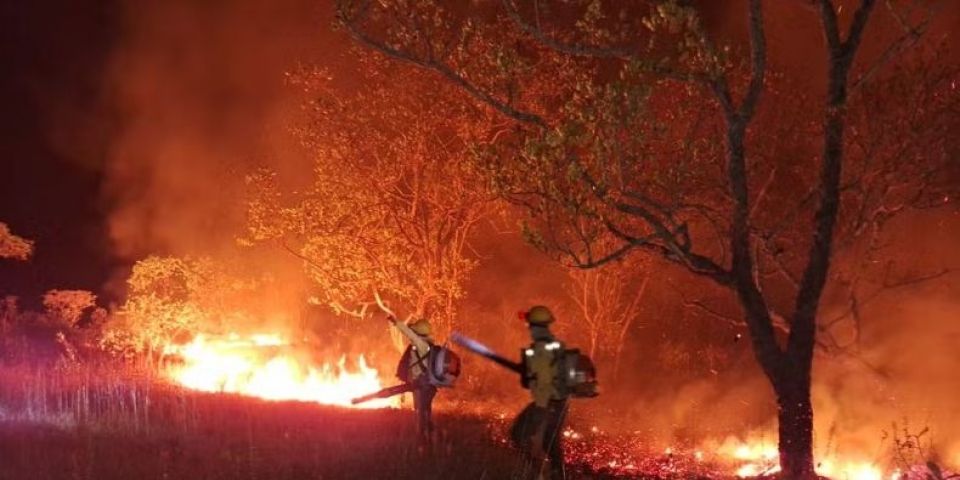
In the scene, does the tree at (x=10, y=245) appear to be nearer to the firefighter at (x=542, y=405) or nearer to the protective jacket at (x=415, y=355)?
the protective jacket at (x=415, y=355)

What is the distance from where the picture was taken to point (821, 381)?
17766mm

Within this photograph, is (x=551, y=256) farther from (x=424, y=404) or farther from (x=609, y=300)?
(x=609, y=300)

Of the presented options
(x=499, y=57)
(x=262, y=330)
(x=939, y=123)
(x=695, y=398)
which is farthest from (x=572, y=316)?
(x=499, y=57)

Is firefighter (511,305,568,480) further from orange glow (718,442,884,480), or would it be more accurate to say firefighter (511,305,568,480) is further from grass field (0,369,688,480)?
orange glow (718,442,884,480)

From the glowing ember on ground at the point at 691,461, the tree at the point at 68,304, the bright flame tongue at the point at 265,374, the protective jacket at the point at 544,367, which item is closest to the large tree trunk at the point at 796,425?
the glowing ember on ground at the point at 691,461

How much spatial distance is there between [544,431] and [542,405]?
34 cm

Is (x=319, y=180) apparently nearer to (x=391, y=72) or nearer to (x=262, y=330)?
(x=391, y=72)

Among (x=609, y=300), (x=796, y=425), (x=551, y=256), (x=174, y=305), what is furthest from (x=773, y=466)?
(x=174, y=305)

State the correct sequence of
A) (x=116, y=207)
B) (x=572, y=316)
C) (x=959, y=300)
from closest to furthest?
(x=959, y=300) < (x=572, y=316) < (x=116, y=207)

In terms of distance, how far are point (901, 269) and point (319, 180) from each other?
11.5 metres

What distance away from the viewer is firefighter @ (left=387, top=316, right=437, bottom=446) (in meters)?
10.9

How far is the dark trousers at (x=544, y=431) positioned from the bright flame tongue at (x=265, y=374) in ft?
24.1

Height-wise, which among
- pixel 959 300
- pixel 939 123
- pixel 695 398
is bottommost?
pixel 695 398

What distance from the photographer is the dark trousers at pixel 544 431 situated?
363 inches
